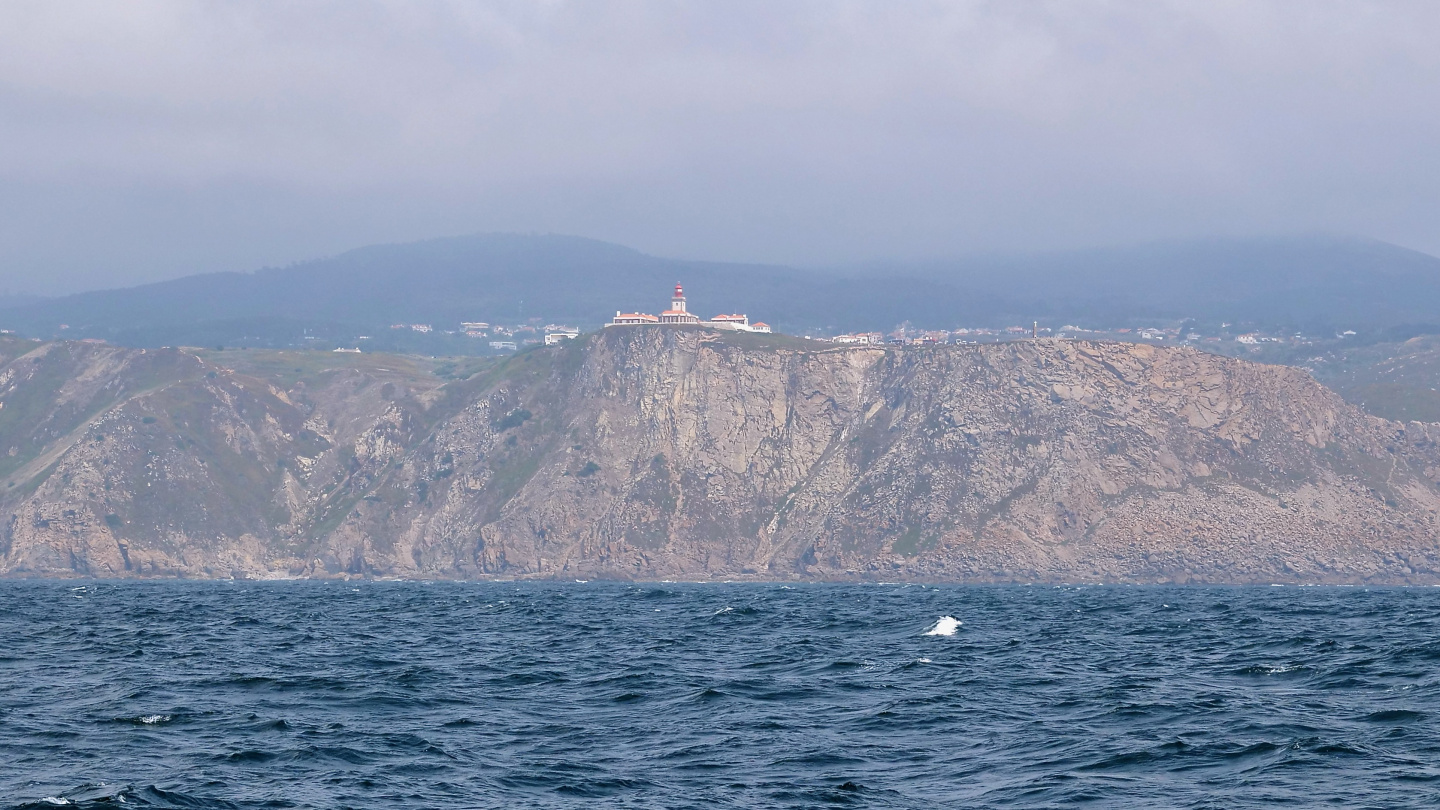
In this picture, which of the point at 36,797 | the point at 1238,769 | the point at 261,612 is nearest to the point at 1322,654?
the point at 1238,769

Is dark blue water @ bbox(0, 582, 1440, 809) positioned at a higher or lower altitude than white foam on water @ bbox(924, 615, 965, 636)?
higher

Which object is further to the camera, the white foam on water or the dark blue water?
the white foam on water

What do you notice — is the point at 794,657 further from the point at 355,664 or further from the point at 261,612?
the point at 261,612

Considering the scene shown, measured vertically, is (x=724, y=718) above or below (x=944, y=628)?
above

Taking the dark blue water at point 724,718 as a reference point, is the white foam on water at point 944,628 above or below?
below

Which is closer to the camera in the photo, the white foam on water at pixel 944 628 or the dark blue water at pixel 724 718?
the dark blue water at pixel 724 718
